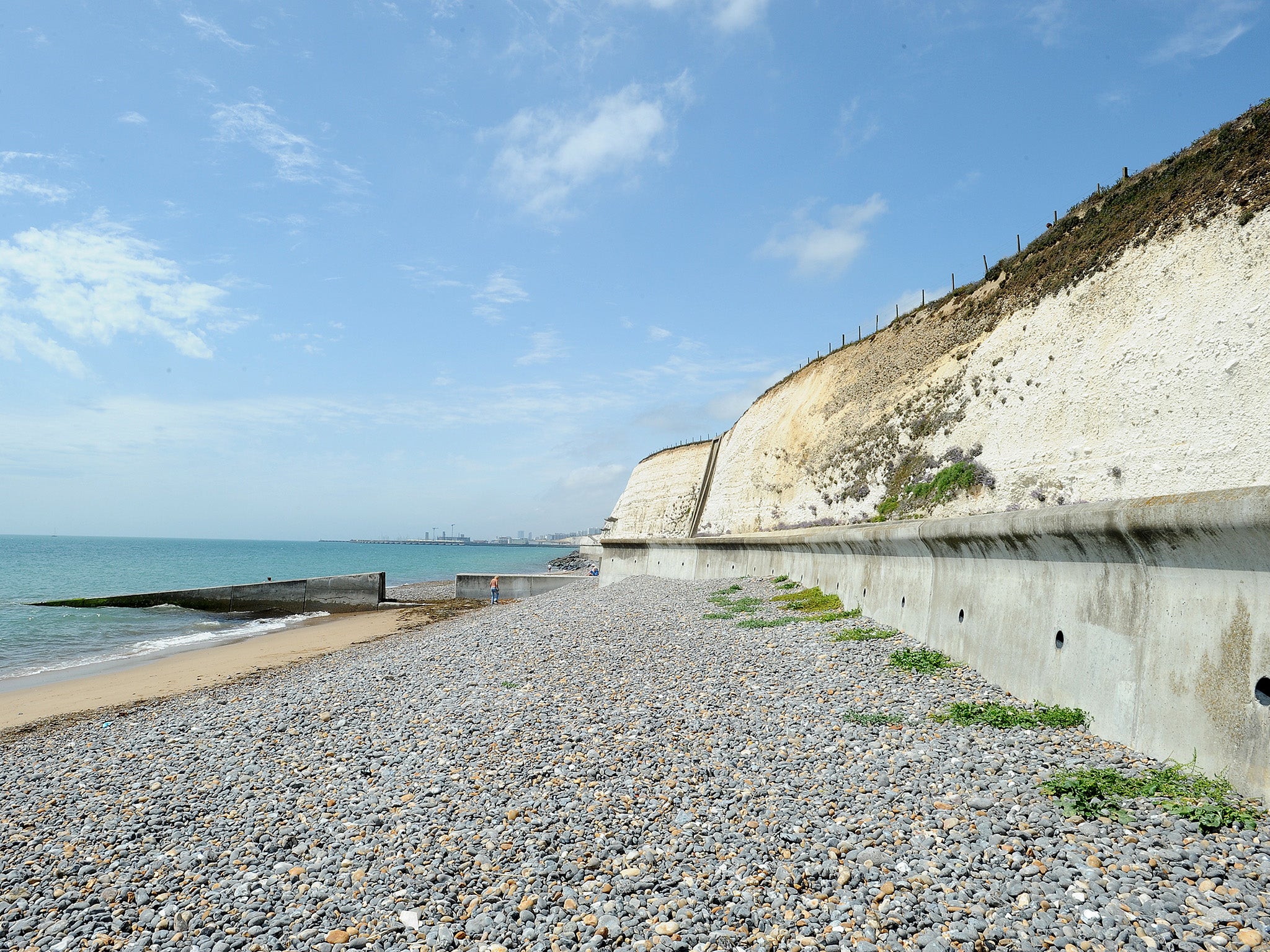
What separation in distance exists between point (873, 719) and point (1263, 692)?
3193 mm

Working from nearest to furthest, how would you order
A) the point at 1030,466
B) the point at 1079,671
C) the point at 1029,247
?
1. the point at 1079,671
2. the point at 1030,466
3. the point at 1029,247

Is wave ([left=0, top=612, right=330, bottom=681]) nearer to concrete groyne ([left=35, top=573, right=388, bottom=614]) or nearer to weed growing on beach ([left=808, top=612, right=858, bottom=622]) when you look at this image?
concrete groyne ([left=35, top=573, right=388, bottom=614])

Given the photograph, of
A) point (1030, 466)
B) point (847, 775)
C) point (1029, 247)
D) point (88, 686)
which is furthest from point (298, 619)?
point (1029, 247)

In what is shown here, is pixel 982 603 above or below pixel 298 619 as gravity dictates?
above

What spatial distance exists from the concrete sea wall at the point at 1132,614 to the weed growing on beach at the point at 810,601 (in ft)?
15.5

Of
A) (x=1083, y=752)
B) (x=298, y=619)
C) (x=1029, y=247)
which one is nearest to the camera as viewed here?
(x=1083, y=752)

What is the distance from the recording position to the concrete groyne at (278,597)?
37219 millimetres

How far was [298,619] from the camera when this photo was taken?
33562 millimetres

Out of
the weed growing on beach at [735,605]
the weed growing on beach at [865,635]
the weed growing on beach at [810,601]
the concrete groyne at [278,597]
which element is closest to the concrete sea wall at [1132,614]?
the weed growing on beach at [865,635]

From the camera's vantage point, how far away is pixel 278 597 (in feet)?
127

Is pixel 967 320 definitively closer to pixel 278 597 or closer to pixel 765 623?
pixel 765 623

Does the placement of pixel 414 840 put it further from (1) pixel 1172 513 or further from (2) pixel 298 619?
(2) pixel 298 619

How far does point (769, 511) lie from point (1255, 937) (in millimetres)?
35392

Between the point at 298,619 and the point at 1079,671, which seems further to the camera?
the point at 298,619
